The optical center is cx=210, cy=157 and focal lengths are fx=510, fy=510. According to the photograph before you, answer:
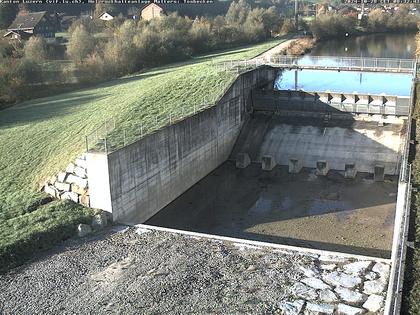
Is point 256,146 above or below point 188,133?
below

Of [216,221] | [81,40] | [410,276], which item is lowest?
[216,221]

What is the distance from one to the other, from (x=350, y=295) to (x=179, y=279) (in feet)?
16.5

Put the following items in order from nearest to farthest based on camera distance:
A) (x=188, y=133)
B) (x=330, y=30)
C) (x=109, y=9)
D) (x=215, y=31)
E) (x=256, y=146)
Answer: (x=188, y=133) → (x=256, y=146) → (x=215, y=31) → (x=330, y=30) → (x=109, y=9)

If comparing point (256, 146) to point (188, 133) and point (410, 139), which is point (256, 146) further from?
point (410, 139)

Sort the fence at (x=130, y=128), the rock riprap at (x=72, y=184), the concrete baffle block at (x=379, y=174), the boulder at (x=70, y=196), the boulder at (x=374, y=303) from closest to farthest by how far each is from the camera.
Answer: the boulder at (x=374, y=303)
the rock riprap at (x=72, y=184)
the boulder at (x=70, y=196)
the fence at (x=130, y=128)
the concrete baffle block at (x=379, y=174)

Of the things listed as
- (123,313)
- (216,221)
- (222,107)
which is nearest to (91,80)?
(222,107)

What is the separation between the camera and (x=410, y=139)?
24.4 metres

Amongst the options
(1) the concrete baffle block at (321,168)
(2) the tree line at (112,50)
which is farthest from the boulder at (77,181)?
(2) the tree line at (112,50)

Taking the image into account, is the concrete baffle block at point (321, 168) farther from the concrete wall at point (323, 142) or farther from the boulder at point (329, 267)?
the boulder at point (329, 267)

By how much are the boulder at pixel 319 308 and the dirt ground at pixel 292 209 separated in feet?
22.8

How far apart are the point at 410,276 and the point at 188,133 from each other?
15509 millimetres

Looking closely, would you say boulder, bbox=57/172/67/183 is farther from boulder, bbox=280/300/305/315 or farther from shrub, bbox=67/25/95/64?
shrub, bbox=67/25/95/64

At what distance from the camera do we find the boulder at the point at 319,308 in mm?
13430

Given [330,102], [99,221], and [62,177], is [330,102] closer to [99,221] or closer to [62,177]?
[62,177]
